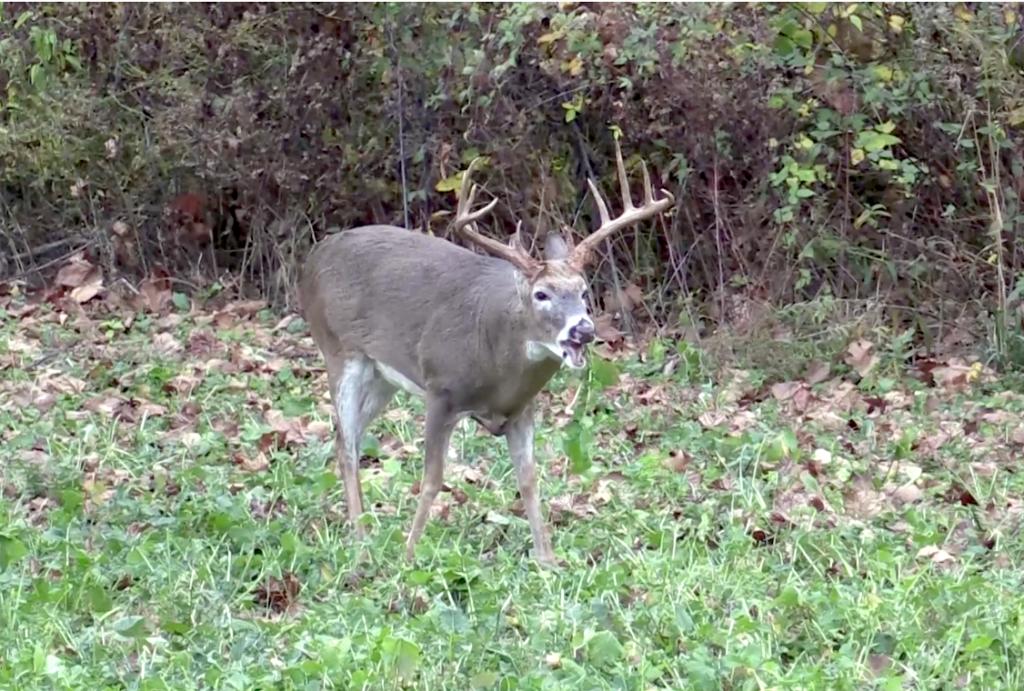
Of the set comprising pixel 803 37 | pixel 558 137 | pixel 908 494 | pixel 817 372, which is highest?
pixel 803 37

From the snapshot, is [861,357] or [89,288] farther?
[89,288]

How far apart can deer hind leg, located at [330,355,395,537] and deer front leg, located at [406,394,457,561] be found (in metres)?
0.49

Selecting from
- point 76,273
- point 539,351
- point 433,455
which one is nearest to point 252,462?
point 433,455

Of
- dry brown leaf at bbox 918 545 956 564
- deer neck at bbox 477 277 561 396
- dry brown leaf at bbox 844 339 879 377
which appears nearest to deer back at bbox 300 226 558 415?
deer neck at bbox 477 277 561 396

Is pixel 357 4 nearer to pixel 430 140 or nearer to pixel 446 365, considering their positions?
pixel 430 140

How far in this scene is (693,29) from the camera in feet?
31.9

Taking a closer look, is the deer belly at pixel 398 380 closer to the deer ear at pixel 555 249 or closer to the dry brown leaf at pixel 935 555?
the deer ear at pixel 555 249

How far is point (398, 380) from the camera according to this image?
6871mm

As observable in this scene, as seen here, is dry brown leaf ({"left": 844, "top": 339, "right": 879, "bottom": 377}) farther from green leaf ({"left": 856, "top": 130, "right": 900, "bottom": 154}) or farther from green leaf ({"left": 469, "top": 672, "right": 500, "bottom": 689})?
green leaf ({"left": 469, "top": 672, "right": 500, "bottom": 689})

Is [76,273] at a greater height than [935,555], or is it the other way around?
[935,555]

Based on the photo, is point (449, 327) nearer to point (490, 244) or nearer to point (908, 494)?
point (490, 244)

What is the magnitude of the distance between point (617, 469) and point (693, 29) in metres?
3.47

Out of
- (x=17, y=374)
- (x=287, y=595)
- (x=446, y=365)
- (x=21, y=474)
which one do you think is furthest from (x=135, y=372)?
(x=287, y=595)

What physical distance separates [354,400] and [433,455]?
797mm
